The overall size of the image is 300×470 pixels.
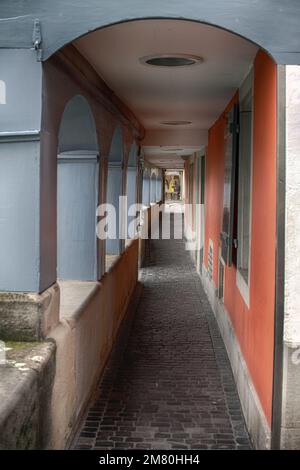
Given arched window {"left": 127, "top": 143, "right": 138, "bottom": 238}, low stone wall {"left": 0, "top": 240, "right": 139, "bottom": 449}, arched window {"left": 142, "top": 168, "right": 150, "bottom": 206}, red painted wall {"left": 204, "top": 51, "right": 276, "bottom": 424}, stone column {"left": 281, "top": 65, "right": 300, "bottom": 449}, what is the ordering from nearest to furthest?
low stone wall {"left": 0, "top": 240, "right": 139, "bottom": 449} → stone column {"left": 281, "top": 65, "right": 300, "bottom": 449} → red painted wall {"left": 204, "top": 51, "right": 276, "bottom": 424} → arched window {"left": 127, "top": 143, "right": 138, "bottom": 238} → arched window {"left": 142, "top": 168, "right": 150, "bottom": 206}

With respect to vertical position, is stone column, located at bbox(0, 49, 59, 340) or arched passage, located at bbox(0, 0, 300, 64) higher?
arched passage, located at bbox(0, 0, 300, 64)

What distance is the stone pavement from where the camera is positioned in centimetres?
546

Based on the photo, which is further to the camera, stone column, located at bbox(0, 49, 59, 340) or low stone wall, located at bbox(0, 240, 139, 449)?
stone column, located at bbox(0, 49, 59, 340)

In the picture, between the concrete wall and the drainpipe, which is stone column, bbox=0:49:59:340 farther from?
the drainpipe

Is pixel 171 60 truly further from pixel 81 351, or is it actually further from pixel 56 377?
pixel 56 377

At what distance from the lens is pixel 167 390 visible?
680cm

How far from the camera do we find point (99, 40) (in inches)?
208

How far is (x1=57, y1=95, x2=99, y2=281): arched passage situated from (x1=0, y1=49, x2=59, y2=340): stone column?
2.31m

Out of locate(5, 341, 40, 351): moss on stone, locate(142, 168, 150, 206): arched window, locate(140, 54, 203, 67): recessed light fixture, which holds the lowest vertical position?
locate(5, 341, 40, 351): moss on stone

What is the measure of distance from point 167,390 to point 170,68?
387 cm

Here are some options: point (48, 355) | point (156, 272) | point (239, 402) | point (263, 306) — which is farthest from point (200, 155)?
point (48, 355)

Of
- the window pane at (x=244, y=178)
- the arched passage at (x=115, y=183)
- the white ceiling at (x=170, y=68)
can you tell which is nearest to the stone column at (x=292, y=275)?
the white ceiling at (x=170, y=68)

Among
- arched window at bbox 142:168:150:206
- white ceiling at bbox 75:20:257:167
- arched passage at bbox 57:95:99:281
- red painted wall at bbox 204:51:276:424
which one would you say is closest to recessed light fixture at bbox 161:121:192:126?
white ceiling at bbox 75:20:257:167

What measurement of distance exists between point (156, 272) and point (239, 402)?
1005 centimetres
